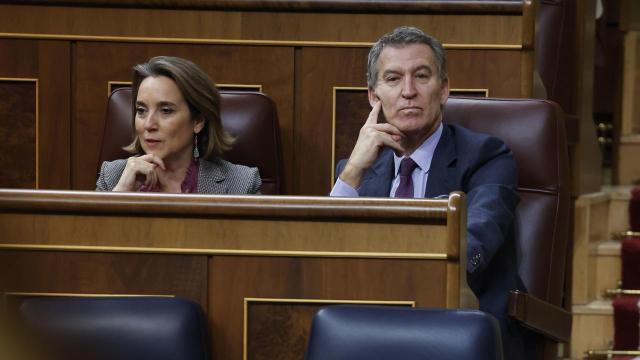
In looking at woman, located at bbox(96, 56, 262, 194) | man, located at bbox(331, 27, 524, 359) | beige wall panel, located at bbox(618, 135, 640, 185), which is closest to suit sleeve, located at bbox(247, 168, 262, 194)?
woman, located at bbox(96, 56, 262, 194)

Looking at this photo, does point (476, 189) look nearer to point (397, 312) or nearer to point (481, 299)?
point (481, 299)

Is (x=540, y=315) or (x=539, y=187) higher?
A: (x=539, y=187)

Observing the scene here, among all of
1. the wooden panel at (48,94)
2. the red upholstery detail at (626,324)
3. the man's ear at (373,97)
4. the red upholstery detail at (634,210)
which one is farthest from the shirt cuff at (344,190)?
the red upholstery detail at (634,210)

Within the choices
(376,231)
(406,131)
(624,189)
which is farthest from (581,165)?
(376,231)

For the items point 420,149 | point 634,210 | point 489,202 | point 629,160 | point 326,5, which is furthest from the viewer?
point 629,160

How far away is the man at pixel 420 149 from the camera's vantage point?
3.74 feet

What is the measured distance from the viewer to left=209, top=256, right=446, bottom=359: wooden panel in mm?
875

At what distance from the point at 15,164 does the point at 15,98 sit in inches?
3.3

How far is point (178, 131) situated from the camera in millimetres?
1339

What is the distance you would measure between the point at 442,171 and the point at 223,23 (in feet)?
1.44

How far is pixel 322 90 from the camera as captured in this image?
1.49 metres

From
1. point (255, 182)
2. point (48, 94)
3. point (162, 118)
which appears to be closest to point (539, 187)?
point (255, 182)

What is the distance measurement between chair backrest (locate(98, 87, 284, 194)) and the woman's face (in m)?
0.04

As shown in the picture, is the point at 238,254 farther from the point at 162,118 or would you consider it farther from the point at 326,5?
the point at 326,5
